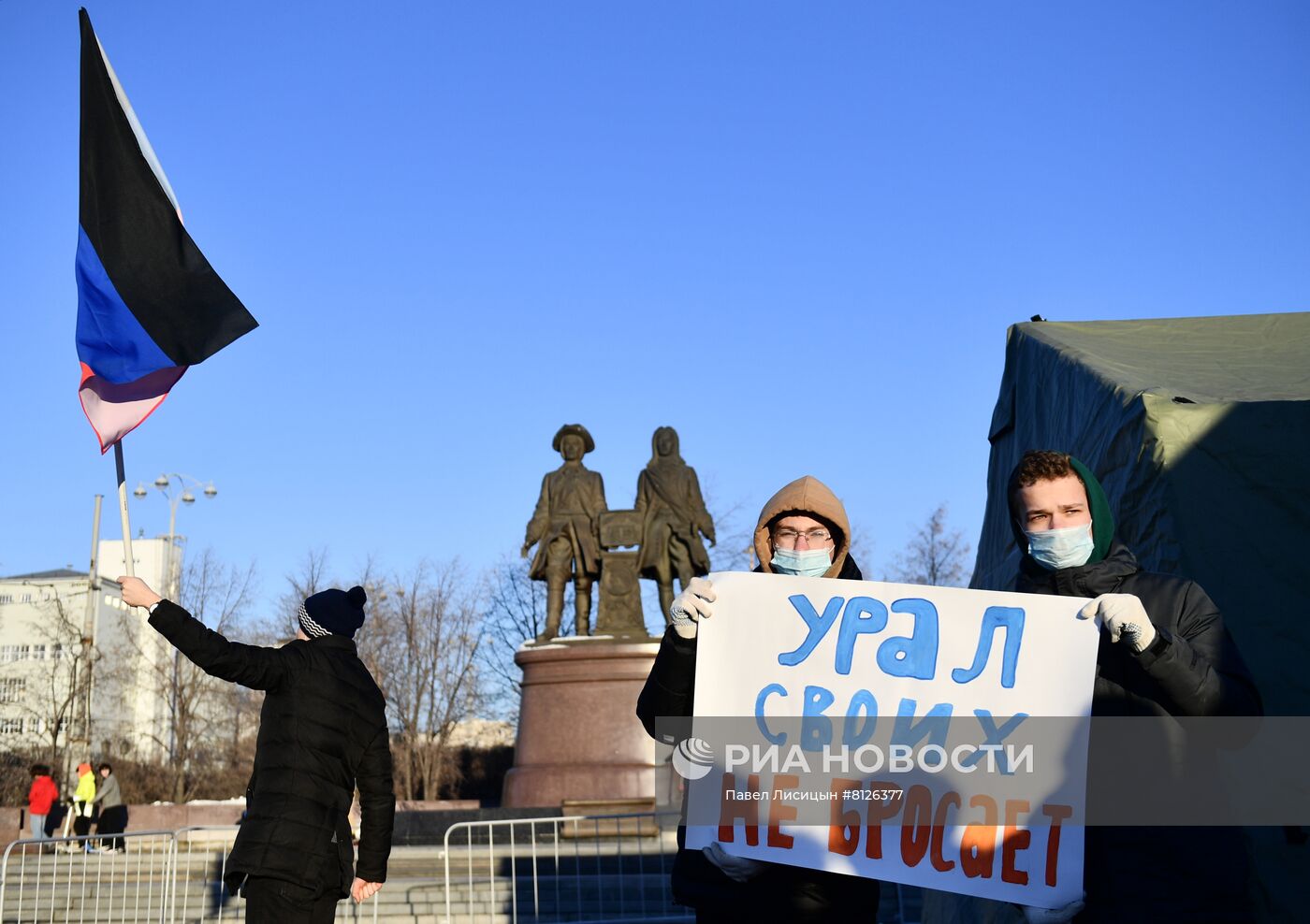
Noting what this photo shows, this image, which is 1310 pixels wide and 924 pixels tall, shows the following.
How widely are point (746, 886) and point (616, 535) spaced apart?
14.2 m

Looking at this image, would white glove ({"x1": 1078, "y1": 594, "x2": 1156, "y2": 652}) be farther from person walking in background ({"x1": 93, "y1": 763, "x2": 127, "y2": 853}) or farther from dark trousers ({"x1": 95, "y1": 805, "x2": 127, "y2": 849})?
person walking in background ({"x1": 93, "y1": 763, "x2": 127, "y2": 853})

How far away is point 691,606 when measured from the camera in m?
3.42

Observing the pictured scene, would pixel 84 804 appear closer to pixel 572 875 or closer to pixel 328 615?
pixel 572 875

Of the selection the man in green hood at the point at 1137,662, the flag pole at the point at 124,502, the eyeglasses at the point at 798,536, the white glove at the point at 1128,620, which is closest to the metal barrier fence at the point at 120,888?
the flag pole at the point at 124,502

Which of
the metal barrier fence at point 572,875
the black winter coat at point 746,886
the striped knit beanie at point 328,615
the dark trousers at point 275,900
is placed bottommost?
the metal barrier fence at point 572,875

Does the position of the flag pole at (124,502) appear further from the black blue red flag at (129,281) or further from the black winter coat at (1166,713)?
the black winter coat at (1166,713)

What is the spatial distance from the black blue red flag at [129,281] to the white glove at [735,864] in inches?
133

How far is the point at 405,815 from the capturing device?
15734mm

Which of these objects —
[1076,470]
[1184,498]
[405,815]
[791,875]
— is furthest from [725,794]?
[405,815]

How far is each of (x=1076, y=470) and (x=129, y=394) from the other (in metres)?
4.06

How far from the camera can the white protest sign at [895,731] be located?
10.8 feet

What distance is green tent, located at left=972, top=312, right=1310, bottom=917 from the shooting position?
191 inches

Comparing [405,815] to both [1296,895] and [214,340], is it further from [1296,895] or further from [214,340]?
[1296,895]

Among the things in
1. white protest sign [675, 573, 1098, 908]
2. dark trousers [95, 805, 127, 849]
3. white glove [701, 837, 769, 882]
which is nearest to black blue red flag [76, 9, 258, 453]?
white protest sign [675, 573, 1098, 908]
